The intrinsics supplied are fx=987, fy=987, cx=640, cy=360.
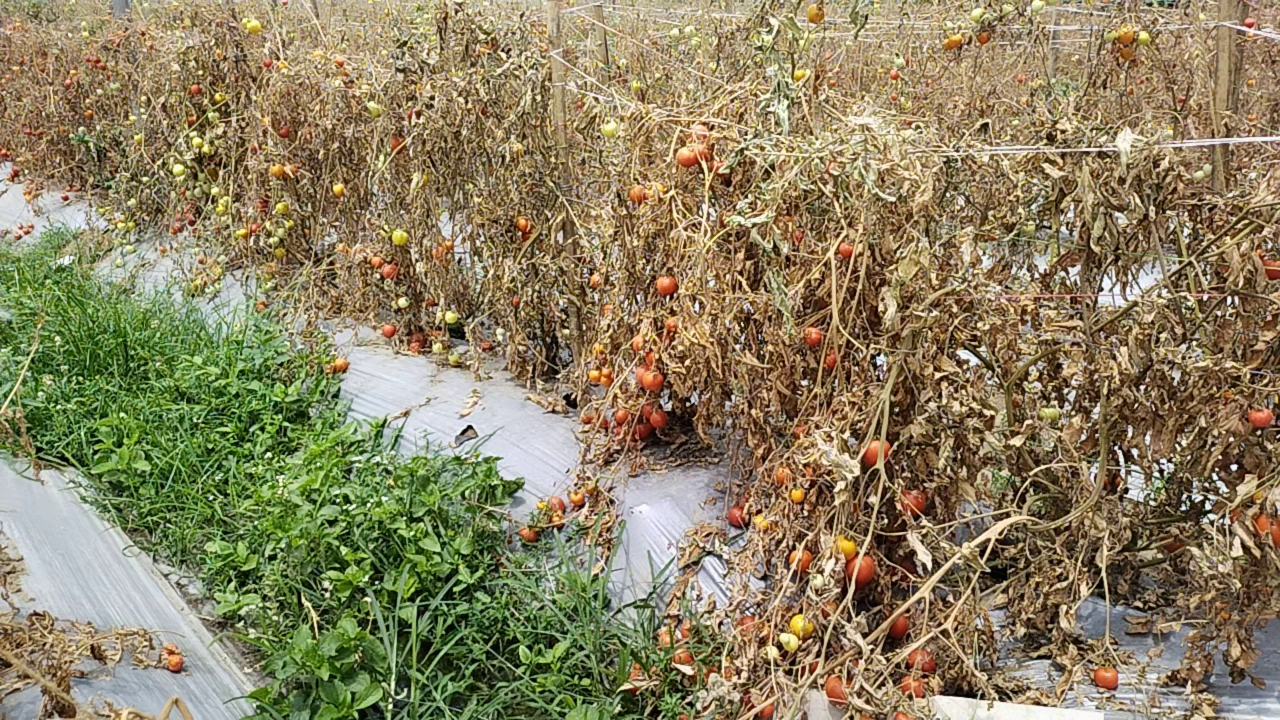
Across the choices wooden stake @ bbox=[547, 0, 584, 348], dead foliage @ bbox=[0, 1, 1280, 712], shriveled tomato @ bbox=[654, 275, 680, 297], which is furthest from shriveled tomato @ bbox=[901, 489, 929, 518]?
wooden stake @ bbox=[547, 0, 584, 348]

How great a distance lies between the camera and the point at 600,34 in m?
3.00


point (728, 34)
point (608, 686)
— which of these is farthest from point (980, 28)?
point (608, 686)

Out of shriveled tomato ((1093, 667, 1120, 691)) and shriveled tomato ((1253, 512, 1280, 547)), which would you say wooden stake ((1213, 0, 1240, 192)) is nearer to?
shriveled tomato ((1253, 512, 1280, 547))

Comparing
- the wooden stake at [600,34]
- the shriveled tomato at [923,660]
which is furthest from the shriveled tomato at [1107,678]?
the wooden stake at [600,34]

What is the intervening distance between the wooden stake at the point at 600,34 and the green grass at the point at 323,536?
1.25 metres

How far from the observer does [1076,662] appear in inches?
74.9

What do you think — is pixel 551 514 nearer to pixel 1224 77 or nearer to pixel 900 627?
pixel 900 627

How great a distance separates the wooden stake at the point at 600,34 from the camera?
9.31 feet

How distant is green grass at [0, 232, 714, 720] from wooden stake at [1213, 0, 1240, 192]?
162cm

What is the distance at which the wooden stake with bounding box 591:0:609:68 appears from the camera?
2.84 metres

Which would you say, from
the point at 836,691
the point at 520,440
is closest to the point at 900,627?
the point at 836,691

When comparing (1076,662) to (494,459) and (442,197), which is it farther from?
(442,197)

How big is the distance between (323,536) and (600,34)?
5.48ft

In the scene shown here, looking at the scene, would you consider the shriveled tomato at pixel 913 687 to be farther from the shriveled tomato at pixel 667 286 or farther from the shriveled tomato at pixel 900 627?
the shriveled tomato at pixel 667 286
